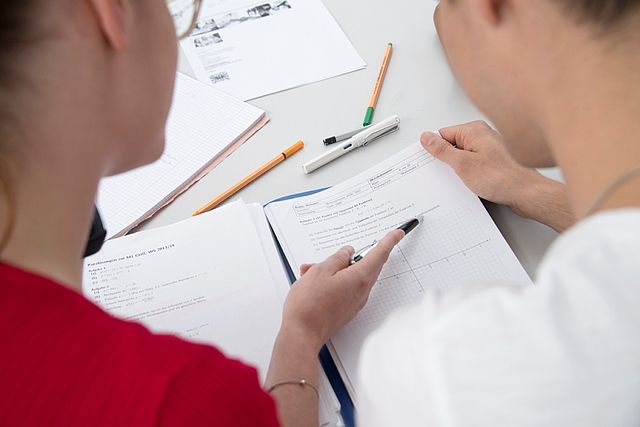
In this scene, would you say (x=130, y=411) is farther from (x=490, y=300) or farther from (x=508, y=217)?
(x=508, y=217)

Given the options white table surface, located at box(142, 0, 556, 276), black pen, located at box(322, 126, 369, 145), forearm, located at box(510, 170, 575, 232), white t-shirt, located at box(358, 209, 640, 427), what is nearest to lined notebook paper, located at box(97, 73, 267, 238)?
white table surface, located at box(142, 0, 556, 276)

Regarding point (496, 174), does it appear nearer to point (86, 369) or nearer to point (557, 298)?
point (557, 298)

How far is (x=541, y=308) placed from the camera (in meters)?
0.46

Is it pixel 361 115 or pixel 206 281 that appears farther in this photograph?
pixel 361 115

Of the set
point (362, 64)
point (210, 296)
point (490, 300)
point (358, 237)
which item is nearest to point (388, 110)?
point (362, 64)

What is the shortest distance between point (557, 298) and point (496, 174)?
477 mm

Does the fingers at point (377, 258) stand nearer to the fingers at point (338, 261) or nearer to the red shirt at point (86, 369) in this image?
the fingers at point (338, 261)

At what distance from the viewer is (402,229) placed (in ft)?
2.84

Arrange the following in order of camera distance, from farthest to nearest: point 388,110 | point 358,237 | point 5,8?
point 388,110
point 358,237
point 5,8

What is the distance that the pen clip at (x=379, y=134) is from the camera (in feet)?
3.38

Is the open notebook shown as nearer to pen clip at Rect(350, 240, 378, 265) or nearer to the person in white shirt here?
pen clip at Rect(350, 240, 378, 265)

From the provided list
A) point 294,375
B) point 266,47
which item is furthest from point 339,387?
point 266,47

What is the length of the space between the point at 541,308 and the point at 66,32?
405 millimetres

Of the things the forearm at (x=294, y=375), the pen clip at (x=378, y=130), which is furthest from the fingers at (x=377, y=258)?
the pen clip at (x=378, y=130)
